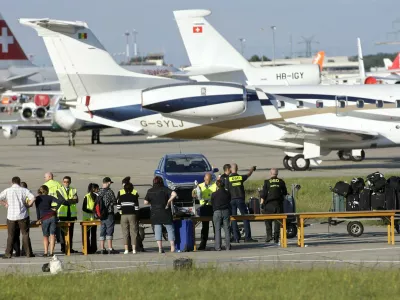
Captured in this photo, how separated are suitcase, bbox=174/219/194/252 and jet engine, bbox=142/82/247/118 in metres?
16.8

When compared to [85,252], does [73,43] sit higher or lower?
higher

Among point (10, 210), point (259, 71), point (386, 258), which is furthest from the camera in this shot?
point (259, 71)

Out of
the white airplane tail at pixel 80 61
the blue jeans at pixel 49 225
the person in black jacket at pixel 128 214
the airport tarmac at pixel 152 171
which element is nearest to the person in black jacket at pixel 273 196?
the airport tarmac at pixel 152 171

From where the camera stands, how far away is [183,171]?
32.5 m

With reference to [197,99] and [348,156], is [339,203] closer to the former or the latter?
[197,99]

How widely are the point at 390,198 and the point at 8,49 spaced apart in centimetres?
7291

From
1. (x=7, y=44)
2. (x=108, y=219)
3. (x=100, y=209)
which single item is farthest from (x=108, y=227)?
(x=7, y=44)

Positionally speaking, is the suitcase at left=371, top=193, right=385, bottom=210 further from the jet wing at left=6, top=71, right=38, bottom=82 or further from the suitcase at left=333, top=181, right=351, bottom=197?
the jet wing at left=6, top=71, right=38, bottom=82

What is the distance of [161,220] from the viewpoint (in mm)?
22484

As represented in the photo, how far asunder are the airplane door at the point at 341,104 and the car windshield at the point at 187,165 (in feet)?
33.9

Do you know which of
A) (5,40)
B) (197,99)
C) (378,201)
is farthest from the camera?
(5,40)

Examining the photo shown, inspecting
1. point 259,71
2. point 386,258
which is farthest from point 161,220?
point 259,71

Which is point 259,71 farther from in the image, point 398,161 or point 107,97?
point 107,97

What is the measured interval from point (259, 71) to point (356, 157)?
53.9 ft
